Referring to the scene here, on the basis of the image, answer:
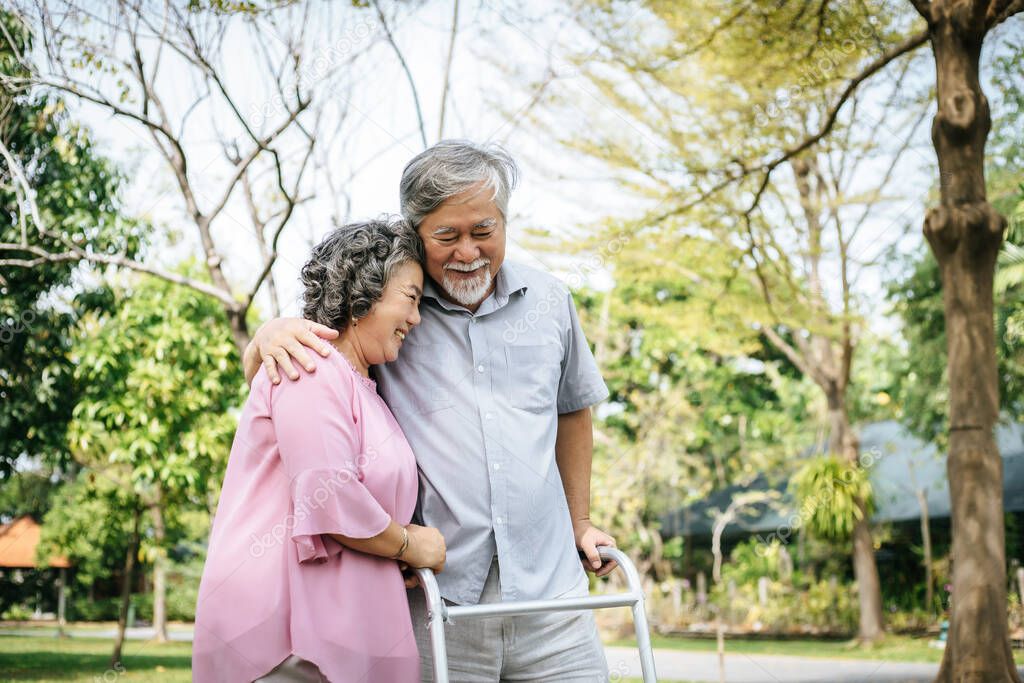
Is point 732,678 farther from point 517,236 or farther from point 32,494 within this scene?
point 32,494

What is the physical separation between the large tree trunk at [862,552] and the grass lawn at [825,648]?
22cm

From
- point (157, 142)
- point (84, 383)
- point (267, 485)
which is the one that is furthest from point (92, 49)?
point (267, 485)

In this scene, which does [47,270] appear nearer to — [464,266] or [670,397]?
[464,266]

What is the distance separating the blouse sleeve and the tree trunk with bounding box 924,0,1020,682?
14.0 ft

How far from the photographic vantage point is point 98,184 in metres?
8.25

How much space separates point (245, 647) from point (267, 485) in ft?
0.80

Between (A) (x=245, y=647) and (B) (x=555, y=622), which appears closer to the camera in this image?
(A) (x=245, y=647)

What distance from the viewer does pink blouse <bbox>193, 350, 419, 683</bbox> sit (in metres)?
1.53

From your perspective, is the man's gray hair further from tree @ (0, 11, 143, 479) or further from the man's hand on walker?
tree @ (0, 11, 143, 479)

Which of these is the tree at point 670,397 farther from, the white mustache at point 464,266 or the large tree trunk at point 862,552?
the white mustache at point 464,266

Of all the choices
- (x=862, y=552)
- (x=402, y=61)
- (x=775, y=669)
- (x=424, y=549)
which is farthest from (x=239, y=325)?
(x=862, y=552)

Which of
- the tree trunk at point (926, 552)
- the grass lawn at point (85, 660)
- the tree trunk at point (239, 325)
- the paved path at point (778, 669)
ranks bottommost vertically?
the grass lawn at point (85, 660)

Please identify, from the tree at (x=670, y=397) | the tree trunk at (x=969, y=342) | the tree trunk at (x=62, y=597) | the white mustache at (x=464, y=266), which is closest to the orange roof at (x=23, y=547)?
the tree trunk at (x=62, y=597)

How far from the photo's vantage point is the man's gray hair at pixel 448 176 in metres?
1.81
